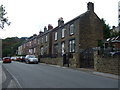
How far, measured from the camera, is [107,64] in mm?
19500

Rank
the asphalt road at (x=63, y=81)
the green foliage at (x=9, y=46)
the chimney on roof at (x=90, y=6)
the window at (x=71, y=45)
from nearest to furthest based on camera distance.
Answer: the asphalt road at (x=63, y=81), the window at (x=71, y=45), the chimney on roof at (x=90, y=6), the green foliage at (x=9, y=46)

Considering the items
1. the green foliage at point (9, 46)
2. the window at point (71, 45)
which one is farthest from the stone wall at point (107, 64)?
the green foliage at point (9, 46)

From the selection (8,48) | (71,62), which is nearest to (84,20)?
(71,62)

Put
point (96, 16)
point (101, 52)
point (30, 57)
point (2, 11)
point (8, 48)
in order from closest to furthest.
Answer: point (2, 11) → point (101, 52) → point (96, 16) → point (30, 57) → point (8, 48)

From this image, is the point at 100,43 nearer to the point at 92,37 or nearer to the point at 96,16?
the point at 92,37

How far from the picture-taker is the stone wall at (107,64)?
1800cm

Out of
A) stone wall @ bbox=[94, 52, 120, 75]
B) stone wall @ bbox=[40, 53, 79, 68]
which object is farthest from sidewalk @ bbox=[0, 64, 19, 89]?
stone wall @ bbox=[40, 53, 79, 68]

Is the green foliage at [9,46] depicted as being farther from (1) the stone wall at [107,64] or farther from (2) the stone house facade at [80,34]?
(1) the stone wall at [107,64]

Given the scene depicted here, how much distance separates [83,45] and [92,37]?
2.52 m

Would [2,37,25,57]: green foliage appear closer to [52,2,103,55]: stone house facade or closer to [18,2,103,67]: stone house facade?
[18,2,103,67]: stone house facade

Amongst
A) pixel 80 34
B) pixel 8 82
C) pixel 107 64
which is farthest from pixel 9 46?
pixel 8 82

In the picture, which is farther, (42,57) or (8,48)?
(8,48)

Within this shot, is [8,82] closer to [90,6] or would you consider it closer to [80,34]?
[80,34]

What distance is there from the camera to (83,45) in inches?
1315
